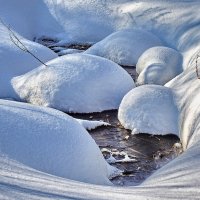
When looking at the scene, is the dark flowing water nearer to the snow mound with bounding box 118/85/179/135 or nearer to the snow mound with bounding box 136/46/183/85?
the snow mound with bounding box 118/85/179/135

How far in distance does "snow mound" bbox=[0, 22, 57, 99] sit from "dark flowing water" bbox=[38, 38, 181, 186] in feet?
3.99

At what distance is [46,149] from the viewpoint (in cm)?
395

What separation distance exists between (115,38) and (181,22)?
1401 mm

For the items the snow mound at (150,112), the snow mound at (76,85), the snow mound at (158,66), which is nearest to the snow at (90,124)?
the snow mound at (150,112)

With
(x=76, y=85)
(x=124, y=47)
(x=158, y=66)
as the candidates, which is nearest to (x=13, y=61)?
(x=76, y=85)

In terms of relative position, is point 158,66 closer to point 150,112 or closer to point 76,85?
point 76,85

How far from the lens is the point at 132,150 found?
18.1 feet

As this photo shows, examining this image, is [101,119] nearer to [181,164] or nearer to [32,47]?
[32,47]

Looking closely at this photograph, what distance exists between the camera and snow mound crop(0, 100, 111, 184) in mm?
3815

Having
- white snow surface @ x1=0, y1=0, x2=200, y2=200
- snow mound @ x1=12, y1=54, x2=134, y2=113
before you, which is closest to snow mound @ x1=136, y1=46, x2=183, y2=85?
white snow surface @ x1=0, y1=0, x2=200, y2=200

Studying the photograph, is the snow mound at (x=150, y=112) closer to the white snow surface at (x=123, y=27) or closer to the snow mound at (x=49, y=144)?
the white snow surface at (x=123, y=27)

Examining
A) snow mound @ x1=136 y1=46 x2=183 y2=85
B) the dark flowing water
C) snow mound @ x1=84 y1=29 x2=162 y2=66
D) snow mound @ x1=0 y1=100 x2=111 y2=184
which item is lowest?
snow mound @ x1=84 y1=29 x2=162 y2=66

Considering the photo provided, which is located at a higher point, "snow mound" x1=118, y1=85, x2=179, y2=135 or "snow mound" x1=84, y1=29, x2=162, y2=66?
"snow mound" x1=118, y1=85, x2=179, y2=135

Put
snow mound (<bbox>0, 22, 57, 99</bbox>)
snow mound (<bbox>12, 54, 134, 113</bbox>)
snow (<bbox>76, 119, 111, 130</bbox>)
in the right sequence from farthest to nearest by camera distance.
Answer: snow mound (<bbox>0, 22, 57, 99</bbox>) < snow mound (<bbox>12, 54, 134, 113</bbox>) < snow (<bbox>76, 119, 111, 130</bbox>)
